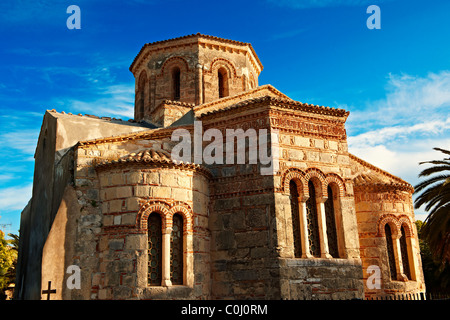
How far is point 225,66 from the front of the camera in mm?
14016

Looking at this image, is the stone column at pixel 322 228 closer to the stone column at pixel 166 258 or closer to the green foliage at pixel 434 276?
the stone column at pixel 166 258

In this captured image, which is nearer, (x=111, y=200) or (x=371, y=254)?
(x=111, y=200)

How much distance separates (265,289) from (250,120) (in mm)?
3907

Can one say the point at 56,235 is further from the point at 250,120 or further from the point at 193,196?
the point at 250,120

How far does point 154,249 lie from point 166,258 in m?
0.34

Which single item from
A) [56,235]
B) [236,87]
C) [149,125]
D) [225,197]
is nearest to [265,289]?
[225,197]

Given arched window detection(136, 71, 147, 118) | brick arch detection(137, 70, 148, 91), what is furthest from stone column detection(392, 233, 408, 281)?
brick arch detection(137, 70, 148, 91)

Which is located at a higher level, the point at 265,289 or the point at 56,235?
the point at 56,235

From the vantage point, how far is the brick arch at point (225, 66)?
547 inches

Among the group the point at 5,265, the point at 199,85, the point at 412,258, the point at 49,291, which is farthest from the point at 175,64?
the point at 5,265

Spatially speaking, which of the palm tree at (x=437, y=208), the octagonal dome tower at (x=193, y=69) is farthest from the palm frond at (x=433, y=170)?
the octagonal dome tower at (x=193, y=69)

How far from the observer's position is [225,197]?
31.1 ft

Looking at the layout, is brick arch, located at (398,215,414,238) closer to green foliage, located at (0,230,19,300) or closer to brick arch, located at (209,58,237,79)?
brick arch, located at (209,58,237,79)

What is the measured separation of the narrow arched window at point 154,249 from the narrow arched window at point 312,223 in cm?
343
